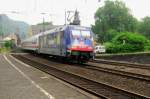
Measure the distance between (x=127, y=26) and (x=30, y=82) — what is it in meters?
110

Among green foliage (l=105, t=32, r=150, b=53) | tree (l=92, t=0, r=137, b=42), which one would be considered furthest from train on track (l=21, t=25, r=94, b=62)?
tree (l=92, t=0, r=137, b=42)

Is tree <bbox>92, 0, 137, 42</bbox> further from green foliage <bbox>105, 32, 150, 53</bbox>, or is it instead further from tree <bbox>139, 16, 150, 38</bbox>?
green foliage <bbox>105, 32, 150, 53</bbox>

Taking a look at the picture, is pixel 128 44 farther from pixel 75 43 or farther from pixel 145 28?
pixel 145 28

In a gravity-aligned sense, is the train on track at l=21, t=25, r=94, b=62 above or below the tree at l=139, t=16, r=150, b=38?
below

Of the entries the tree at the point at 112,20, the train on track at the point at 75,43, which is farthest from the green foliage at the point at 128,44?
the tree at the point at 112,20

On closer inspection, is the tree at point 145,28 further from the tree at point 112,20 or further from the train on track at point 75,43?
the train on track at point 75,43

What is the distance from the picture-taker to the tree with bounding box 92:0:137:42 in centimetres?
12294

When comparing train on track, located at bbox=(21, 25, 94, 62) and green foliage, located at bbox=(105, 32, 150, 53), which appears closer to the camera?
train on track, located at bbox=(21, 25, 94, 62)

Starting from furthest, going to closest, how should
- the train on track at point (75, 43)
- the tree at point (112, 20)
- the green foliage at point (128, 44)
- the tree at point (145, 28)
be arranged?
the tree at point (145, 28)
the tree at point (112, 20)
the green foliage at point (128, 44)
the train on track at point (75, 43)

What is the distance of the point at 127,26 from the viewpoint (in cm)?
12544

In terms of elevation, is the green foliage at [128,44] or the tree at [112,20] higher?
the tree at [112,20]

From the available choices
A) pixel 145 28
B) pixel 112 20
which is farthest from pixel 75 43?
pixel 145 28

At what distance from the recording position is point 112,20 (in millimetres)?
Answer: 125750

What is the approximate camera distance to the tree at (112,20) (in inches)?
4840
